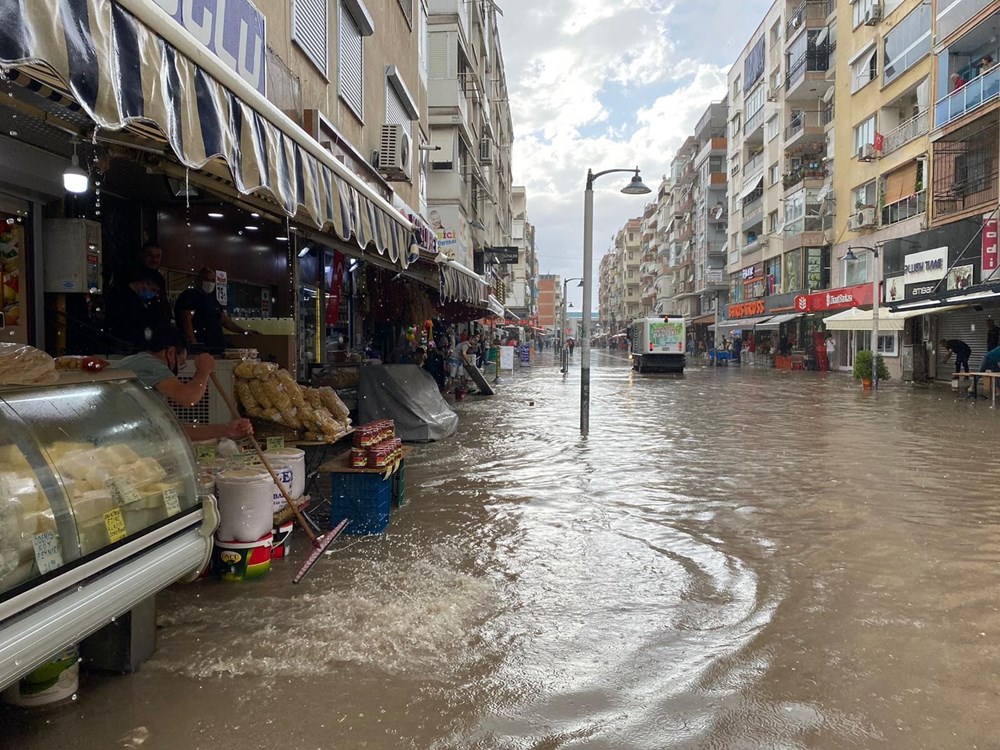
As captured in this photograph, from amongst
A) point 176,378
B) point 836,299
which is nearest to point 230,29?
point 176,378

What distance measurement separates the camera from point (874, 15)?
98.0 ft

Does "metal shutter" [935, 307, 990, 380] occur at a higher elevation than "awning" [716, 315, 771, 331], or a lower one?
lower

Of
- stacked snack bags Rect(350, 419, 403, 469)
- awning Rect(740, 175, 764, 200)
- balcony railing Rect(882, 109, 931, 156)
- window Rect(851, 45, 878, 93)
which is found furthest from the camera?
awning Rect(740, 175, 764, 200)

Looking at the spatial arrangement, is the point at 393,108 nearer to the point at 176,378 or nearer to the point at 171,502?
the point at 176,378

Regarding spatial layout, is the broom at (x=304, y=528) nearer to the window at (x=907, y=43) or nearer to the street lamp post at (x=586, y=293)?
the street lamp post at (x=586, y=293)

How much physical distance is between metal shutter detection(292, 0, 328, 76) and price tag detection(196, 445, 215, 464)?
639cm

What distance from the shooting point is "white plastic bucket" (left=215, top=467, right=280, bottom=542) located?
436cm

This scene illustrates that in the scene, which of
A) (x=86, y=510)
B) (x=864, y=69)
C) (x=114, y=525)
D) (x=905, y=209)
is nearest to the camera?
(x=86, y=510)

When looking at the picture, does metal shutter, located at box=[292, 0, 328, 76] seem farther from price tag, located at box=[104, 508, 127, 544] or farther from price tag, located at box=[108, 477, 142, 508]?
price tag, located at box=[104, 508, 127, 544]

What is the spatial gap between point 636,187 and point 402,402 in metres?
8.10

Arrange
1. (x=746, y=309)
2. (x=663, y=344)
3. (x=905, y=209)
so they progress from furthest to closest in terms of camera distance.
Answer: (x=746, y=309), (x=663, y=344), (x=905, y=209)

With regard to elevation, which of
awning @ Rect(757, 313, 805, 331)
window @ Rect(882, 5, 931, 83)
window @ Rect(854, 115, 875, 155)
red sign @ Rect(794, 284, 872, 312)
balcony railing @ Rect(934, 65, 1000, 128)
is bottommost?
awning @ Rect(757, 313, 805, 331)

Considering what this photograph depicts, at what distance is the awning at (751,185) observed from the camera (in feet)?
150

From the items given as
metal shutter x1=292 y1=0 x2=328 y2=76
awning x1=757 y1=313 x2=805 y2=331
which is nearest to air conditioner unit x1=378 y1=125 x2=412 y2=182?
metal shutter x1=292 y1=0 x2=328 y2=76
